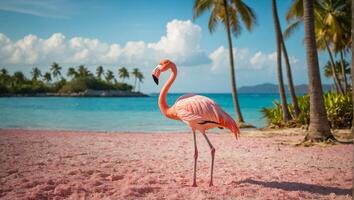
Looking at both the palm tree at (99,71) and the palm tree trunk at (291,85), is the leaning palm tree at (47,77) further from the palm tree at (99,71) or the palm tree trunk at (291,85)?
the palm tree trunk at (291,85)

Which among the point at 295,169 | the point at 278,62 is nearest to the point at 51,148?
the point at 295,169

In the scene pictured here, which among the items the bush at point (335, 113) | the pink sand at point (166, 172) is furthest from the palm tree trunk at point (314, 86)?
the bush at point (335, 113)

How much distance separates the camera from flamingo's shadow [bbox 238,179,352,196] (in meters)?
4.84

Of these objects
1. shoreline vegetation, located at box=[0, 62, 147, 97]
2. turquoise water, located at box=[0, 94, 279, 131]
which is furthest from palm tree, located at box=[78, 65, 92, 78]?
turquoise water, located at box=[0, 94, 279, 131]

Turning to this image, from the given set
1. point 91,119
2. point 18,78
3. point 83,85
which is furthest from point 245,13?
point 83,85

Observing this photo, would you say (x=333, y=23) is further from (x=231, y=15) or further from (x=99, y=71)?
(x=99, y=71)

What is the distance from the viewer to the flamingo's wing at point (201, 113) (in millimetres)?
4730

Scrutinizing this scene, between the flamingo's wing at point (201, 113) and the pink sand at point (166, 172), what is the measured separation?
97 centimetres

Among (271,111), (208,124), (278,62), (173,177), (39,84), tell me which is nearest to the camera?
(208,124)

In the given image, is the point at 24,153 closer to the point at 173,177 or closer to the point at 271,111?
the point at 173,177

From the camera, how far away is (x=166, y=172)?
19.7 ft

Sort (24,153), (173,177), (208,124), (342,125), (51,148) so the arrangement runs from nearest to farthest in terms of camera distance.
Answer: (208,124) → (173,177) → (24,153) → (51,148) → (342,125)

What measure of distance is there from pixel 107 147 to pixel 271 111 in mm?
10267

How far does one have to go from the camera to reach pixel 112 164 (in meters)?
6.59
